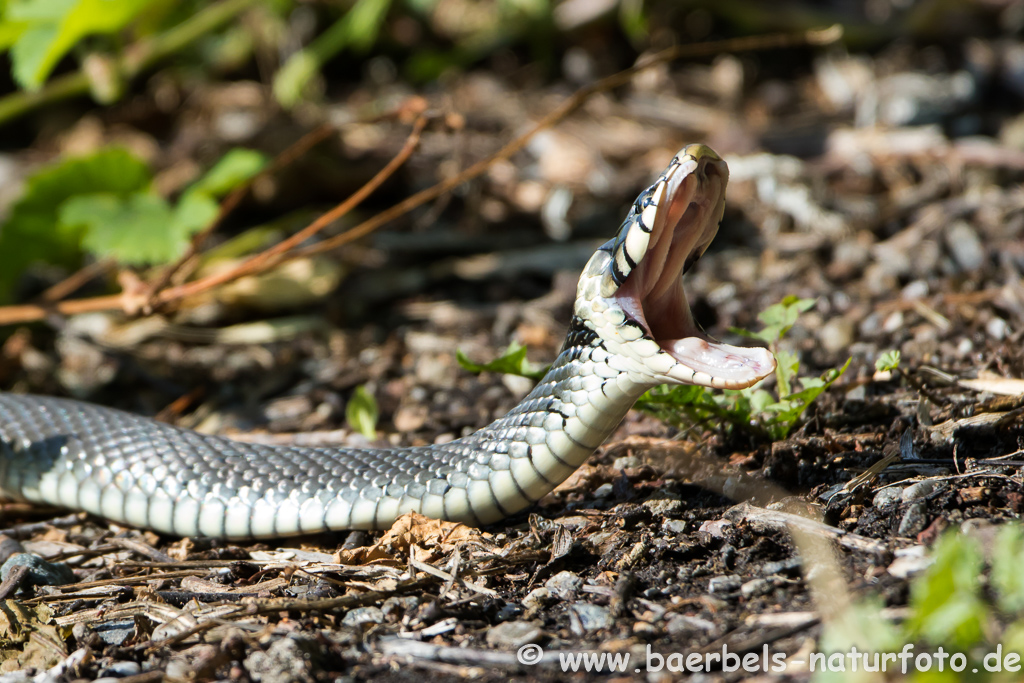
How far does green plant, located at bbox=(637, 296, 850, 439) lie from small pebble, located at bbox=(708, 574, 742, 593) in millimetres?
915

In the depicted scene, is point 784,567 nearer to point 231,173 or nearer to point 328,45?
point 231,173

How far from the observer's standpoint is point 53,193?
635 cm

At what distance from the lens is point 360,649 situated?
3148mm

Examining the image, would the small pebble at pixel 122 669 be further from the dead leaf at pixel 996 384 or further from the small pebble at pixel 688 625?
the dead leaf at pixel 996 384

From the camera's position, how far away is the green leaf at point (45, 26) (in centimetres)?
550

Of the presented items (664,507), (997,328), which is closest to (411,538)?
(664,507)

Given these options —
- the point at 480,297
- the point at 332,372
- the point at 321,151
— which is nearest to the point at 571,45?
the point at 321,151

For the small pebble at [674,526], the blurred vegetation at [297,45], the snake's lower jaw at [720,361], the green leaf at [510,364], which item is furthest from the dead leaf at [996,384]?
the blurred vegetation at [297,45]

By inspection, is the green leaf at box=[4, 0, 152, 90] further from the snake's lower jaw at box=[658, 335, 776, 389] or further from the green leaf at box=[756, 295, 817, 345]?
the green leaf at box=[756, 295, 817, 345]

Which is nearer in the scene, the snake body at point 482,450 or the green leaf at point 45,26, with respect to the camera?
the snake body at point 482,450

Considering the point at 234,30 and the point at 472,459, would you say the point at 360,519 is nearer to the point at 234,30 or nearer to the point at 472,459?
the point at 472,459

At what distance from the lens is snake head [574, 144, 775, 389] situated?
11.5 ft

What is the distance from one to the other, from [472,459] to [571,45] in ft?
21.8

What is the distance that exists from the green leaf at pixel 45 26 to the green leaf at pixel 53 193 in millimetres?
745
